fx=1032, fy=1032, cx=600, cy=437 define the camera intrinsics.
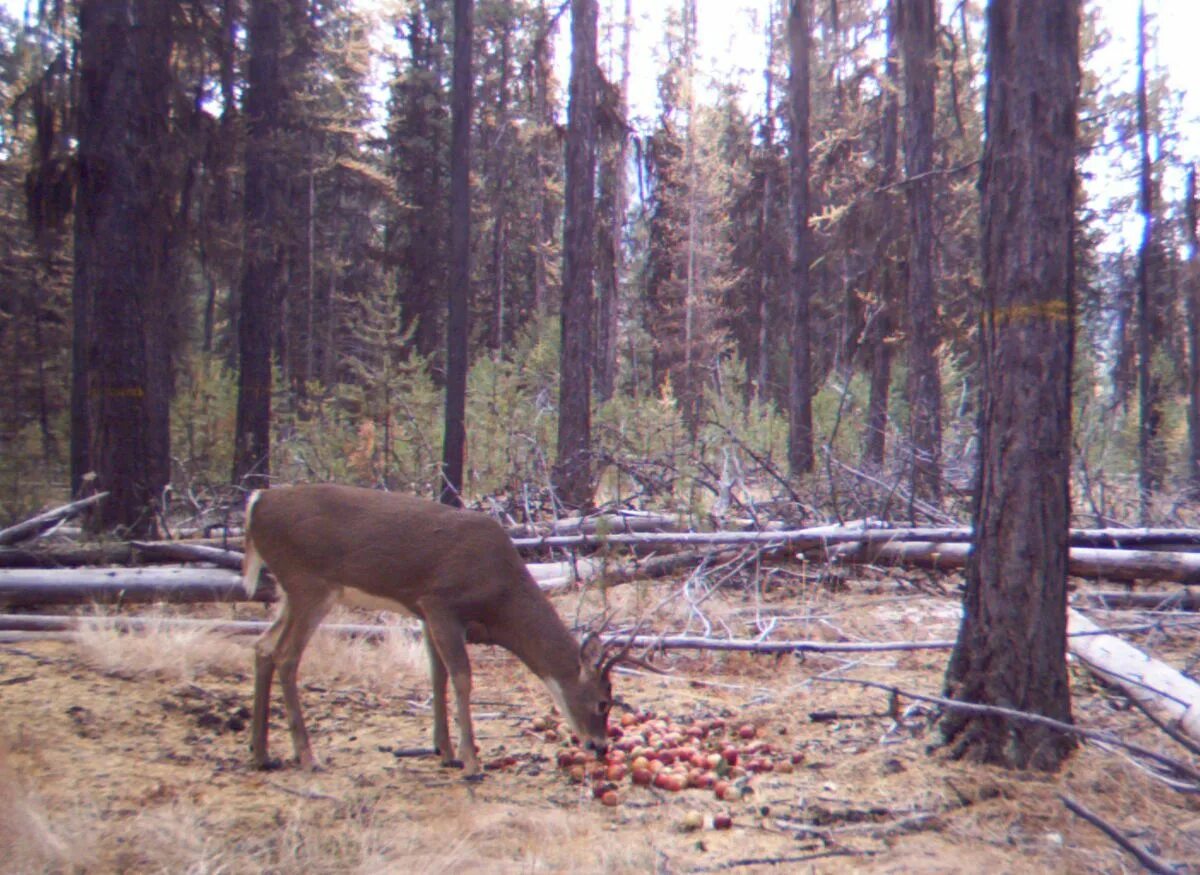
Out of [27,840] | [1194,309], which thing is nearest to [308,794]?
[27,840]

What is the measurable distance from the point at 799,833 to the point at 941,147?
17.4 metres

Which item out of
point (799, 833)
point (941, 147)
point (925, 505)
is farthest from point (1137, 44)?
point (799, 833)

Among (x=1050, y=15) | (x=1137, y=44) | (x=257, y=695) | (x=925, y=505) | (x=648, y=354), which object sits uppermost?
(x=1137, y=44)

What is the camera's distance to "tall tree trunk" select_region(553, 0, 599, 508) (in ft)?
46.8

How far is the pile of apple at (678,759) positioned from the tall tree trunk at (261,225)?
11.7 m

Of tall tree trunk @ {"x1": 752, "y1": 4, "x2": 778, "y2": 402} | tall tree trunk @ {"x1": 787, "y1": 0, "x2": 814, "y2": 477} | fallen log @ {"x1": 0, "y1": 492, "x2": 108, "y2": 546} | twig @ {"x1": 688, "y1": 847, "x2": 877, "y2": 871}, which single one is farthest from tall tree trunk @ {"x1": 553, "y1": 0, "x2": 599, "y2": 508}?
tall tree trunk @ {"x1": 752, "y1": 4, "x2": 778, "y2": 402}

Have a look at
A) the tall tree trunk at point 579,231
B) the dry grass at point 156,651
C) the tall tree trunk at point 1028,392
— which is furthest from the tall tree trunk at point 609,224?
the tall tree trunk at point 1028,392

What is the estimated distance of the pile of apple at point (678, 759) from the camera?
448cm

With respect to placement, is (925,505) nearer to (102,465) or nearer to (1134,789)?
(1134,789)

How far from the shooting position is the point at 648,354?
45.1 meters

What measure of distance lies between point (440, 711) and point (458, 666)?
1.33 feet

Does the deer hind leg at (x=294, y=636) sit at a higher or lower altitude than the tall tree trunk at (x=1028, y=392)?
lower

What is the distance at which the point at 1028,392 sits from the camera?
4477 millimetres

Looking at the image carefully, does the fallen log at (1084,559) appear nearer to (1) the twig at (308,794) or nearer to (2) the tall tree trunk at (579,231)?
(1) the twig at (308,794)
